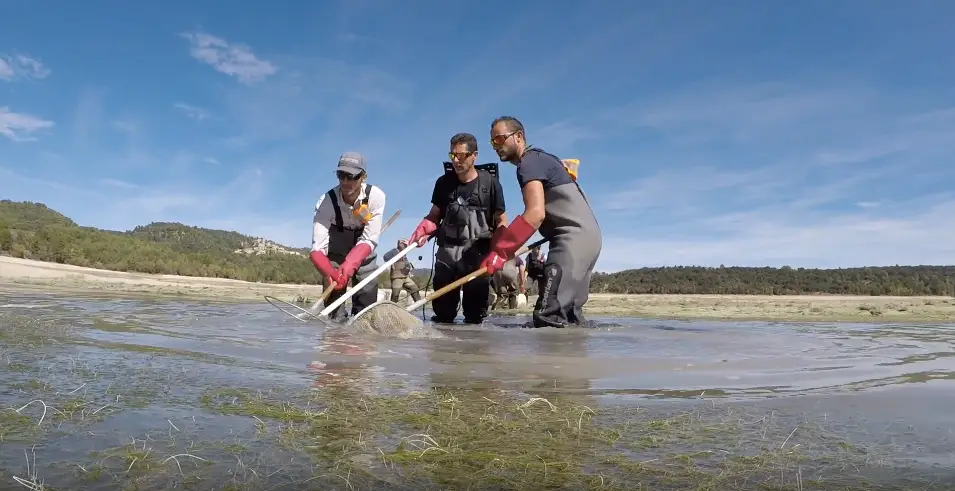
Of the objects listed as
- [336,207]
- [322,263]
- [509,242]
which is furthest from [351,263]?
[509,242]

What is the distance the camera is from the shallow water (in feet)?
6.02

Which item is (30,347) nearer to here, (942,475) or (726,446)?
(726,446)

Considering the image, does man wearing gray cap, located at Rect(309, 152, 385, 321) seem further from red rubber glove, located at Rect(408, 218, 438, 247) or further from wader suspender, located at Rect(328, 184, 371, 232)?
red rubber glove, located at Rect(408, 218, 438, 247)

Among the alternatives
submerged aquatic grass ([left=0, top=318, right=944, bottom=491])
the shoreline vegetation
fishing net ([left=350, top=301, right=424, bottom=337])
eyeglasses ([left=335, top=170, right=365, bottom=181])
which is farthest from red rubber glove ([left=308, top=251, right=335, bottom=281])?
the shoreline vegetation

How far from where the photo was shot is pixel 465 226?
284 inches

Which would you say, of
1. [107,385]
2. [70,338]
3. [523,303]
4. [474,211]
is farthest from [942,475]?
[523,303]

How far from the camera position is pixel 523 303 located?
13.1 m

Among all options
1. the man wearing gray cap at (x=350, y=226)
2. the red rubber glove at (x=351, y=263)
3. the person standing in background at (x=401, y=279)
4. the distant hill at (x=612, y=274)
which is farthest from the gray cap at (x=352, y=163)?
the distant hill at (x=612, y=274)

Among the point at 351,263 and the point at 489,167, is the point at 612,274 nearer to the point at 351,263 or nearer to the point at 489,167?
the point at 489,167

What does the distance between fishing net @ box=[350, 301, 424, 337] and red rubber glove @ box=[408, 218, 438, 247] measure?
212cm

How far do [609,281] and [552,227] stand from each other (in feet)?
68.5

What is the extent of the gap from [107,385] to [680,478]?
2.09m

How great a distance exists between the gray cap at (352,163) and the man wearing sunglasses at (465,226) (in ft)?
3.01

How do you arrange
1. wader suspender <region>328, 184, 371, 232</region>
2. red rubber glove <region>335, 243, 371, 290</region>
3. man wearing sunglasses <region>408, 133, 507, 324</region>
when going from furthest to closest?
wader suspender <region>328, 184, 371, 232</region>, man wearing sunglasses <region>408, 133, 507, 324</region>, red rubber glove <region>335, 243, 371, 290</region>
